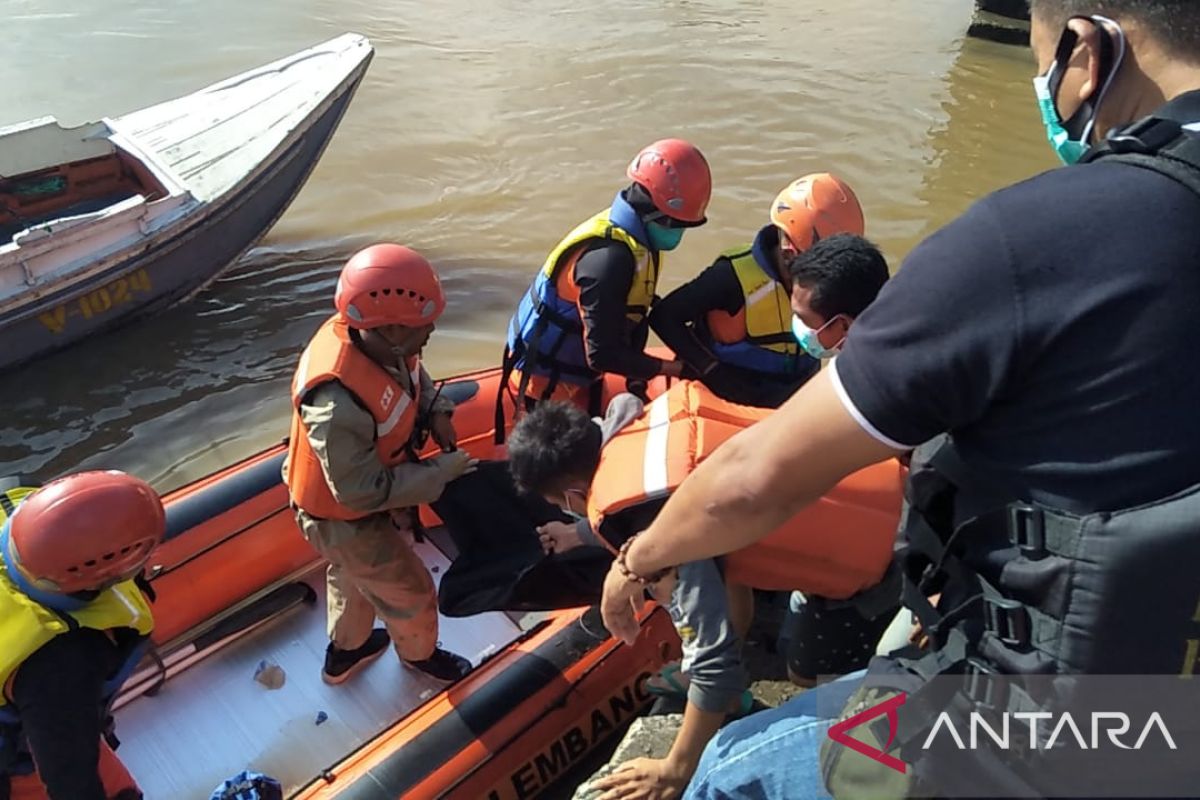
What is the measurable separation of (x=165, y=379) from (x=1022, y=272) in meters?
5.92

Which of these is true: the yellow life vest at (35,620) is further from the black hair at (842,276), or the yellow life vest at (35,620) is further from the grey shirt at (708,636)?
the black hair at (842,276)

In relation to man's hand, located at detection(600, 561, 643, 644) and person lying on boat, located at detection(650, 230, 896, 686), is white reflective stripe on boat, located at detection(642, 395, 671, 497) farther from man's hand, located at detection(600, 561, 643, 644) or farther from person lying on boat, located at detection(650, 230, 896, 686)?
person lying on boat, located at detection(650, 230, 896, 686)

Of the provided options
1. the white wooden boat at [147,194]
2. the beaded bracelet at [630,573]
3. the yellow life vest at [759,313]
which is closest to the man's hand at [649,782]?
the beaded bracelet at [630,573]

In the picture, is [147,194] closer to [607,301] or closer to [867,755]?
[607,301]

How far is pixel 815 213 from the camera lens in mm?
3061

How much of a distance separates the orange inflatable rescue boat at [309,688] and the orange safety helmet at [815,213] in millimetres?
787

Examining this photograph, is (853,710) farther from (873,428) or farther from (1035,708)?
(873,428)

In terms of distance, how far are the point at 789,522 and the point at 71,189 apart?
19.1ft

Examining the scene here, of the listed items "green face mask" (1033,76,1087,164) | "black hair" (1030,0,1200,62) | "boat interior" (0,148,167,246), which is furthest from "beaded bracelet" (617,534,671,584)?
"boat interior" (0,148,167,246)

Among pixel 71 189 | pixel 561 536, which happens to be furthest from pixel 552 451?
pixel 71 189

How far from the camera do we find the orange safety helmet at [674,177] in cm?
329

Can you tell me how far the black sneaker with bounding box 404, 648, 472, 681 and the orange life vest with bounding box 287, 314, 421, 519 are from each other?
66 cm

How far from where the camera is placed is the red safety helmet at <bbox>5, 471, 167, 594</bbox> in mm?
2156

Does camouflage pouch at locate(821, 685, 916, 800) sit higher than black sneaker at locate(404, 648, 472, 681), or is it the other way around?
camouflage pouch at locate(821, 685, 916, 800)
